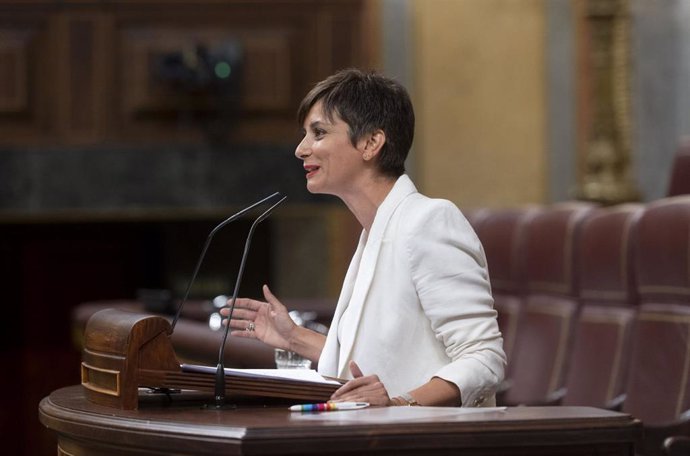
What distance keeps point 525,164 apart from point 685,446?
13.1 ft

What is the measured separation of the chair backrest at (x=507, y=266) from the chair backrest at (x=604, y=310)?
0.59 metres

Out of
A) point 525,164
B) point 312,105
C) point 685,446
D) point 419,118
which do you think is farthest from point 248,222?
point 312,105

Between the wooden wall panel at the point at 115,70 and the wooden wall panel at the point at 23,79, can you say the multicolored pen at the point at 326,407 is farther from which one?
the wooden wall panel at the point at 23,79

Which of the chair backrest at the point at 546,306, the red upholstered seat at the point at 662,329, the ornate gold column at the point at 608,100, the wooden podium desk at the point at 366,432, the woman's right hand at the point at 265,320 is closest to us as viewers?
the wooden podium desk at the point at 366,432

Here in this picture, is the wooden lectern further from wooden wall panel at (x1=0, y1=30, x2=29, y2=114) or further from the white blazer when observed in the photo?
wooden wall panel at (x1=0, y1=30, x2=29, y2=114)

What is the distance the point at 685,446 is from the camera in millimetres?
2936

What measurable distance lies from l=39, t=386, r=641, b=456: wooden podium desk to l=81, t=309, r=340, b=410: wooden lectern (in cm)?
5

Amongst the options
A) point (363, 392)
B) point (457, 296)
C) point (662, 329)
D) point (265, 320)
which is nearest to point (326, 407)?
point (363, 392)

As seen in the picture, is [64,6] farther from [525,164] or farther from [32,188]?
[525,164]

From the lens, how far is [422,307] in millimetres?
2027

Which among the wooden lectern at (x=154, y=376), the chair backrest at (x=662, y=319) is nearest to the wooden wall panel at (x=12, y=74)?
the chair backrest at (x=662, y=319)

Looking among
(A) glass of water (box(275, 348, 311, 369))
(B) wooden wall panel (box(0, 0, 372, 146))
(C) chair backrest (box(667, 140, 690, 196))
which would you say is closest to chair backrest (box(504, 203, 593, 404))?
(C) chair backrest (box(667, 140, 690, 196))

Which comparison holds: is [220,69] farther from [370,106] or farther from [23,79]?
[370,106]

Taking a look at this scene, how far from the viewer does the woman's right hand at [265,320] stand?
2.17 meters
